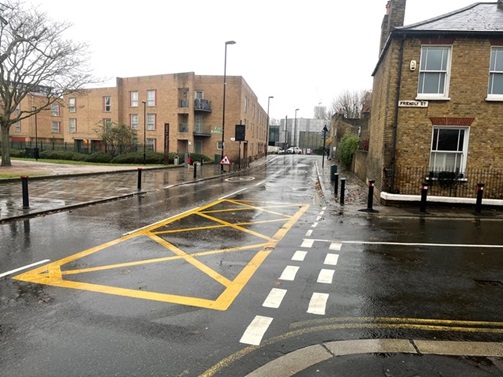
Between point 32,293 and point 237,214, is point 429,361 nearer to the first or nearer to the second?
point 32,293

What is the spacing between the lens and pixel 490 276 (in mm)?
6664

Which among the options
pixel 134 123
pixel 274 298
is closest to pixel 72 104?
pixel 134 123

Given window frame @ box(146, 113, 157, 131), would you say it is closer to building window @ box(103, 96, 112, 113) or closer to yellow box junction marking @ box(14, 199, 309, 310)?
building window @ box(103, 96, 112, 113)

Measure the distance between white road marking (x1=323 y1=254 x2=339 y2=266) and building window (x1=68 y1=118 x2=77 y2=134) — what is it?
55.7 m

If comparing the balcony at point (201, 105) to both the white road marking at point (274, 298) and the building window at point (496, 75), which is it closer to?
the building window at point (496, 75)

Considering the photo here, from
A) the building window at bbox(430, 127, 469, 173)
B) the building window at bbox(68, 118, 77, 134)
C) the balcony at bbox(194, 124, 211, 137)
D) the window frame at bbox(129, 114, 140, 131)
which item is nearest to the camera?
the building window at bbox(430, 127, 469, 173)

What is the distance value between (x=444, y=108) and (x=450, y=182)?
2852mm

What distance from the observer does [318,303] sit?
17.3ft

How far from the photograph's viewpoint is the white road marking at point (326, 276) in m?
6.14

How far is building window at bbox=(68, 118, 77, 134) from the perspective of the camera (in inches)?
2172

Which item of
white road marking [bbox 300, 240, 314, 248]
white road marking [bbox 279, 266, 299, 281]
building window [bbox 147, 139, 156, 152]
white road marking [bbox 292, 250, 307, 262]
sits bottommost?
white road marking [bbox 300, 240, 314, 248]

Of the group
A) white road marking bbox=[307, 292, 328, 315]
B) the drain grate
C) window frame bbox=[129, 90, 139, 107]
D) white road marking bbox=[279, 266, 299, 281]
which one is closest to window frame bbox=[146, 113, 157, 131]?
window frame bbox=[129, 90, 139, 107]

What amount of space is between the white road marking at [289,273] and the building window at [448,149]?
10.6 meters

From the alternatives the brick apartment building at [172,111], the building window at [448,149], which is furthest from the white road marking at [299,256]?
the brick apartment building at [172,111]
